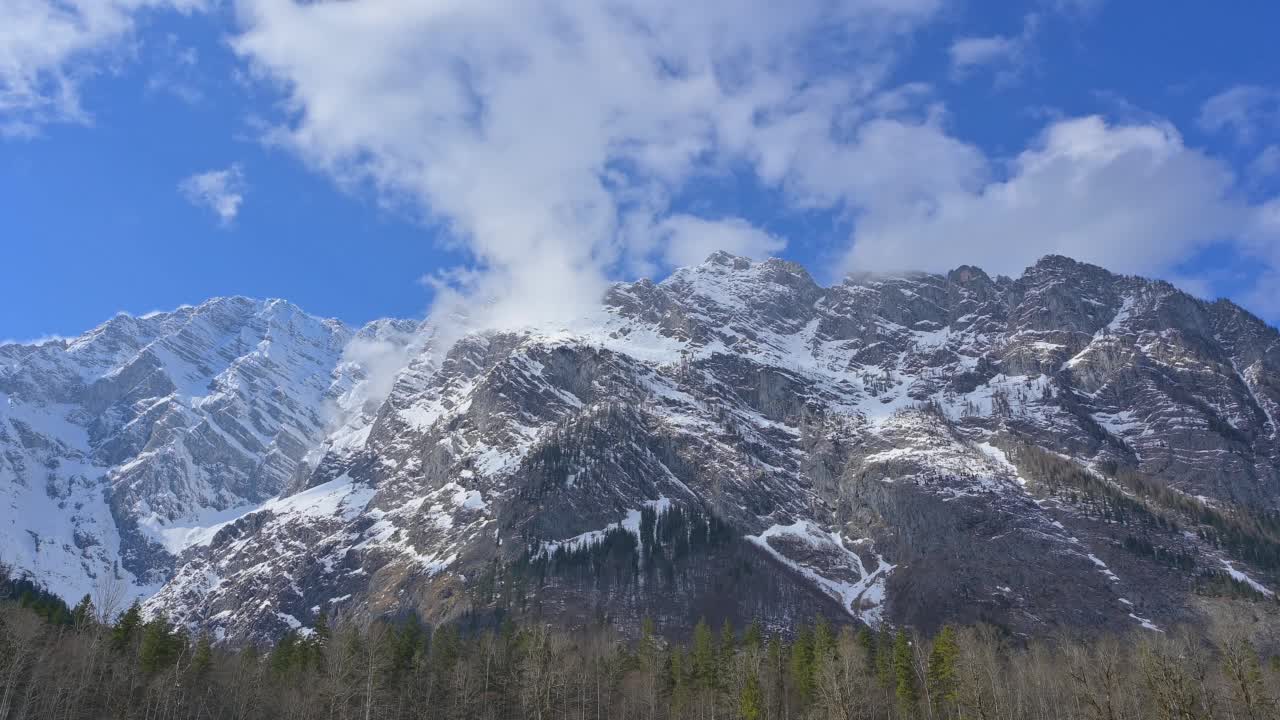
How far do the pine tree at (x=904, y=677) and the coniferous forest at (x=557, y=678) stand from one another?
229 mm

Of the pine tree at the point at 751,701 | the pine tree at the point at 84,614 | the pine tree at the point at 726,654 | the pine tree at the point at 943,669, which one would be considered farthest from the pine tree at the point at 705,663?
the pine tree at the point at 84,614

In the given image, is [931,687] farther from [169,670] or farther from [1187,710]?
[169,670]

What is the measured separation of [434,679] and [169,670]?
29.2 meters

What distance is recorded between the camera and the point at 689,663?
11831cm

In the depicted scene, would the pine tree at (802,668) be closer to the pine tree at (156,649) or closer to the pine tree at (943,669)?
the pine tree at (943,669)

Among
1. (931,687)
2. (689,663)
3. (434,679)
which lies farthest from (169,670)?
(931,687)

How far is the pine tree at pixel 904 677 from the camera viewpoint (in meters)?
105

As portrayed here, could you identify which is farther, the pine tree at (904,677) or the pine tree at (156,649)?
the pine tree at (904,677)

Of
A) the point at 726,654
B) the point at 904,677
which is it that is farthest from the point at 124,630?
the point at 904,677

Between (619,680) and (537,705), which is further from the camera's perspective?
(619,680)

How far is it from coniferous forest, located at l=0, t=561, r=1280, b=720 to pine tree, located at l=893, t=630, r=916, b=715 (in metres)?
0.23

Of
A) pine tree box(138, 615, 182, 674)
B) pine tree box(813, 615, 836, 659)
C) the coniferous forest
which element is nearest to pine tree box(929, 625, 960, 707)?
the coniferous forest

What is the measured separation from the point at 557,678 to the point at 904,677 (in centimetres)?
4061

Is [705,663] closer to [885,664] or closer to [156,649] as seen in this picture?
[885,664]
